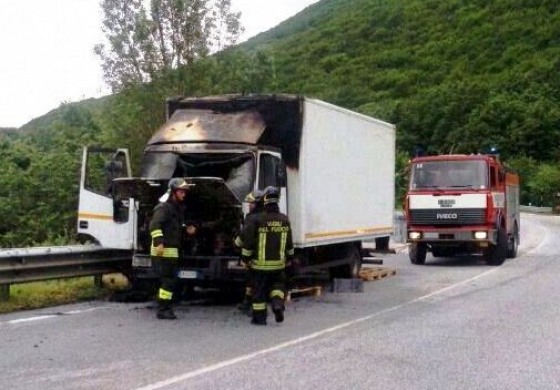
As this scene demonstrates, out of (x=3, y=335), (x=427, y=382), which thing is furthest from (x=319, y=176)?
(x=427, y=382)

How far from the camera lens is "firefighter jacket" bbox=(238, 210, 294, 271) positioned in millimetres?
10414

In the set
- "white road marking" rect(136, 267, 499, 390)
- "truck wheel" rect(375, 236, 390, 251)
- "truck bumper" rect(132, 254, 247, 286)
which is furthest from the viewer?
"truck wheel" rect(375, 236, 390, 251)

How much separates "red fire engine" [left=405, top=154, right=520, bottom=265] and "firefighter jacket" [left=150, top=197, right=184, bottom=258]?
10.6 m

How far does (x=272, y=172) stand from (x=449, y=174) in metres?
9.07

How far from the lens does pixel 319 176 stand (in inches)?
526

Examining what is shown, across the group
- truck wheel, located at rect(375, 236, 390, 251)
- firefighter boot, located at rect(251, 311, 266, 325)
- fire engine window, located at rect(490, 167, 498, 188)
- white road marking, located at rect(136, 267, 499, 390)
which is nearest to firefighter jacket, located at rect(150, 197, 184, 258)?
firefighter boot, located at rect(251, 311, 266, 325)

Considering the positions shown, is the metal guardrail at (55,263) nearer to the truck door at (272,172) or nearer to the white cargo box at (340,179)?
the truck door at (272,172)

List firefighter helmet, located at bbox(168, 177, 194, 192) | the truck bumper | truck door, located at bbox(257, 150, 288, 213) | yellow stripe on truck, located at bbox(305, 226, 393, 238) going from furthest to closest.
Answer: yellow stripe on truck, located at bbox(305, 226, 393, 238) < truck door, located at bbox(257, 150, 288, 213) < the truck bumper < firefighter helmet, located at bbox(168, 177, 194, 192)

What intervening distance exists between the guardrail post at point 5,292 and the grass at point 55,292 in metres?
0.07

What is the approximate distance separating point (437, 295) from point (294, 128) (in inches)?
140

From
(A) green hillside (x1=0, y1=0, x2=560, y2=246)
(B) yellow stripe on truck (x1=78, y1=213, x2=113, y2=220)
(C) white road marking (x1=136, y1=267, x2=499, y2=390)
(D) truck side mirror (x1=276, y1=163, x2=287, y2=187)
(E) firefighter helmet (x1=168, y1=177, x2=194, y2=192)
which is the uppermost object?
(A) green hillside (x1=0, y1=0, x2=560, y2=246)

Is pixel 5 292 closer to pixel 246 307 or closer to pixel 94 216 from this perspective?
pixel 94 216

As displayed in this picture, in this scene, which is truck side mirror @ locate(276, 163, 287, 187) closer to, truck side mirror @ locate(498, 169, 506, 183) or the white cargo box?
the white cargo box

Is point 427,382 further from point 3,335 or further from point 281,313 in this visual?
point 3,335
